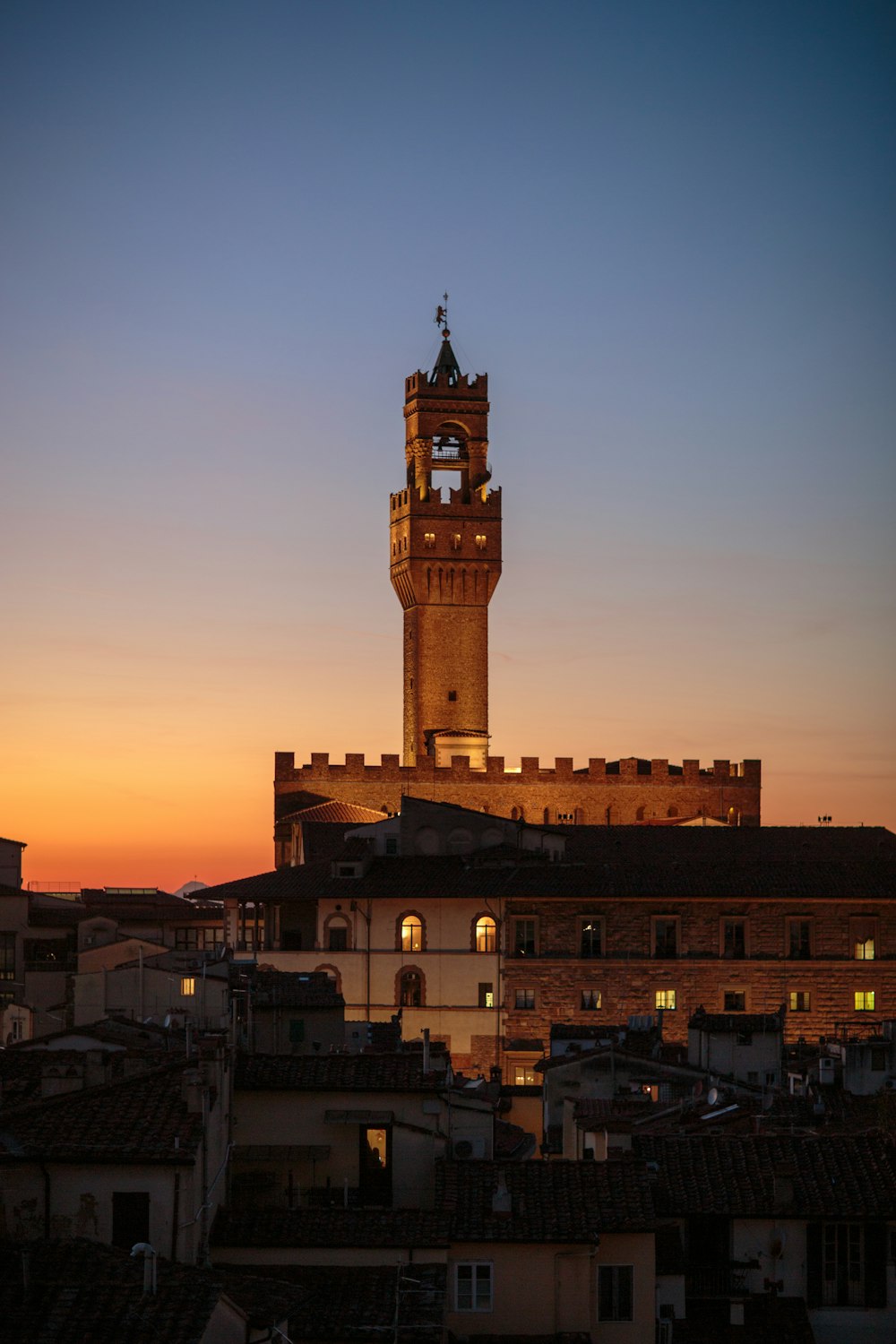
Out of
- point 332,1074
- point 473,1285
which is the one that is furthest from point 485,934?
point 473,1285

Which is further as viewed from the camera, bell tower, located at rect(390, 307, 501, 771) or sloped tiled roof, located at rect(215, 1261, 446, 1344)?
bell tower, located at rect(390, 307, 501, 771)

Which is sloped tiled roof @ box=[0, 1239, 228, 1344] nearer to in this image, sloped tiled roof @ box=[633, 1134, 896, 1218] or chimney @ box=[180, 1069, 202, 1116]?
chimney @ box=[180, 1069, 202, 1116]

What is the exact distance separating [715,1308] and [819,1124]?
32.2ft

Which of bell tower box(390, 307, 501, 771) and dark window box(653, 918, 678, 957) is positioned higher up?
bell tower box(390, 307, 501, 771)

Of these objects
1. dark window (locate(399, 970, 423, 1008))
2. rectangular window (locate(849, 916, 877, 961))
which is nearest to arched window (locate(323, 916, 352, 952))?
dark window (locate(399, 970, 423, 1008))

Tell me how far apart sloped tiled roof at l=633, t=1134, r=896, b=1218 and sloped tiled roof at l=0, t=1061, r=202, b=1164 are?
19.6 ft

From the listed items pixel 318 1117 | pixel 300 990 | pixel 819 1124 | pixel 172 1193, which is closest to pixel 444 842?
pixel 300 990

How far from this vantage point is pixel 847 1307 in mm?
27562

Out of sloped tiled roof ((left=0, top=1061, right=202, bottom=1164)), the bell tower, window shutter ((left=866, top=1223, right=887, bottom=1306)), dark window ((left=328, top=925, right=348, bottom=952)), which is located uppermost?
the bell tower

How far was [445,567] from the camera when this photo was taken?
117 metres

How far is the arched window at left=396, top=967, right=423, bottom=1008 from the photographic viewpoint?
226ft

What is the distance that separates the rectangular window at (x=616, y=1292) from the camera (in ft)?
85.0

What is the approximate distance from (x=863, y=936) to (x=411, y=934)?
42.1 ft

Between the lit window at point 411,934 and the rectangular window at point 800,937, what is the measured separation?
1049cm
